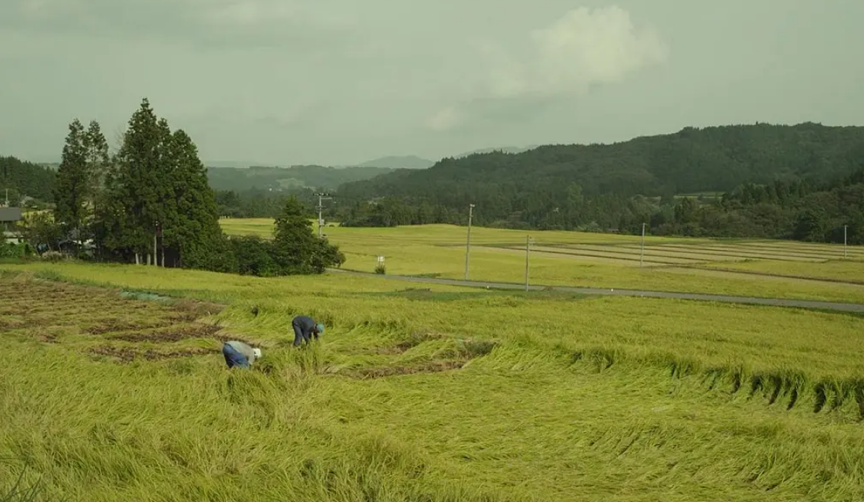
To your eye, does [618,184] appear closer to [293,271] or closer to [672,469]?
[293,271]

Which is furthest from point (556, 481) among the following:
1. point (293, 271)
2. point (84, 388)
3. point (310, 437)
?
point (293, 271)

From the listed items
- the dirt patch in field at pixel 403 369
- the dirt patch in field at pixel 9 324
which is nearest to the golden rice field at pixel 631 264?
the dirt patch in field at pixel 403 369

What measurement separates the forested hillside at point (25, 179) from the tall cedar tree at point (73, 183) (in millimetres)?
63325

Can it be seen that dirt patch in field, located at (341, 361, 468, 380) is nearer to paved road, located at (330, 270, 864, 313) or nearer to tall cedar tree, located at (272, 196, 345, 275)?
paved road, located at (330, 270, 864, 313)

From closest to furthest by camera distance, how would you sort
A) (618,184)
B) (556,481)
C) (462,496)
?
(462,496), (556,481), (618,184)

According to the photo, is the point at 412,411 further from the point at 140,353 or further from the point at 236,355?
the point at 140,353

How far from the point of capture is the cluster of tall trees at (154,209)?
4650 cm

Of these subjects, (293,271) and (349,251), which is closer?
(293,271)

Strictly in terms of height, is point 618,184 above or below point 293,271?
above

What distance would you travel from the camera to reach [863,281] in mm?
46531

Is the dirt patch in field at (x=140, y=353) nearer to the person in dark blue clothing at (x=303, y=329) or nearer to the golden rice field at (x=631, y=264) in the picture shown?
the person in dark blue clothing at (x=303, y=329)

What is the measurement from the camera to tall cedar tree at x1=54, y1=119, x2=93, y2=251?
49219mm

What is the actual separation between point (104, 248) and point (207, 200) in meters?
9.20

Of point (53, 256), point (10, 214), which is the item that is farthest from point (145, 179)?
point (10, 214)
